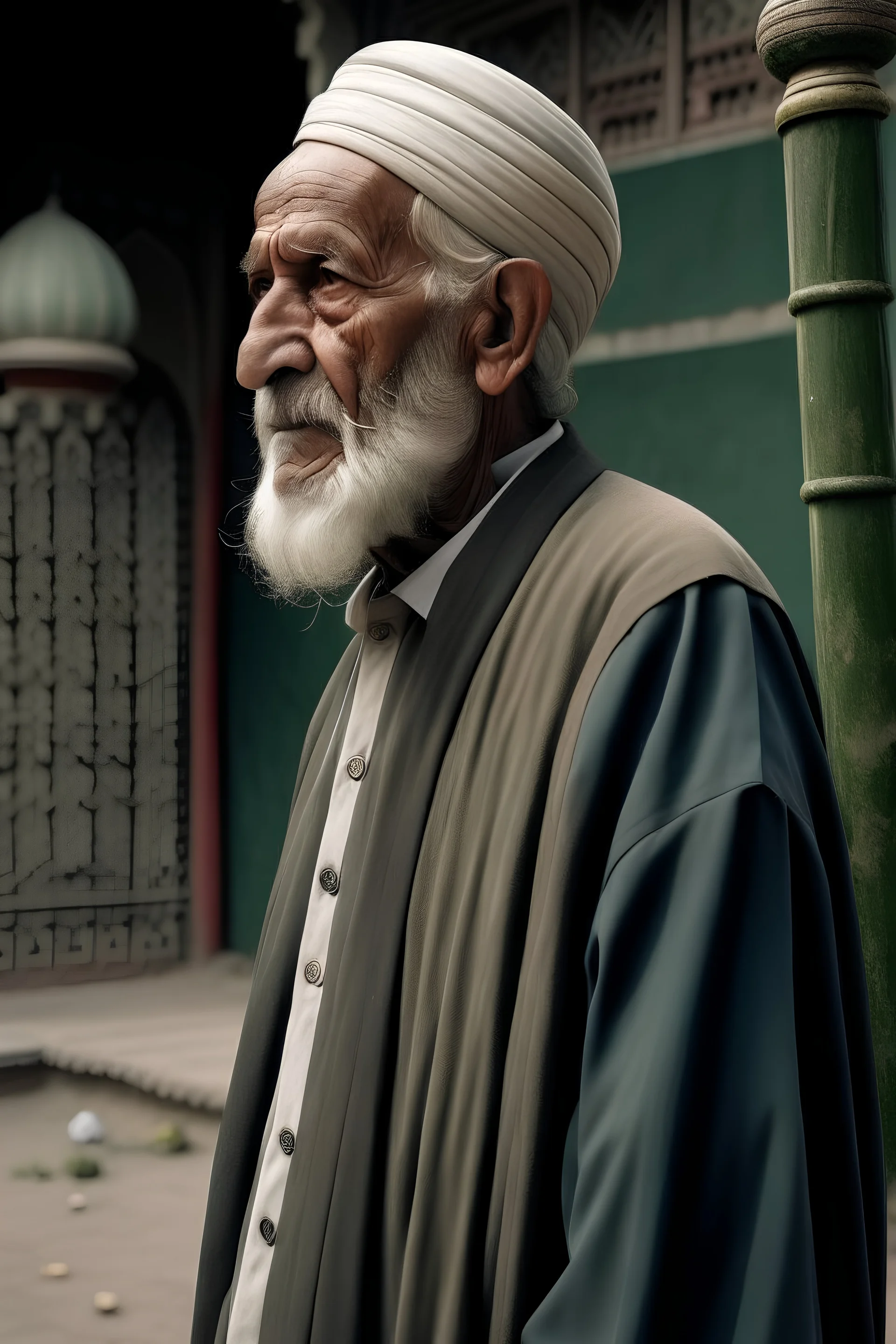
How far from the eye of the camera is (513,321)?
153 centimetres

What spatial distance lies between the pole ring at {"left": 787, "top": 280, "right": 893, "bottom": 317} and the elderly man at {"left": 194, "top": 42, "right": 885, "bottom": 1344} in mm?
1354

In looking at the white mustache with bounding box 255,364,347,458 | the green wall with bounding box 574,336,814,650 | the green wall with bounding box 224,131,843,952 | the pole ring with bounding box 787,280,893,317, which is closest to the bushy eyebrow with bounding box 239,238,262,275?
the white mustache with bounding box 255,364,347,458

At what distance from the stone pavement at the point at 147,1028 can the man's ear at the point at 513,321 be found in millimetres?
3687

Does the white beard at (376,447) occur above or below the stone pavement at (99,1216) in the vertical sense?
above

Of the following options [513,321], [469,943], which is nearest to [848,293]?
[513,321]

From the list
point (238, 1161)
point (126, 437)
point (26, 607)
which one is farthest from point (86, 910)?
point (238, 1161)

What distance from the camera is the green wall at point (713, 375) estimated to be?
459 cm

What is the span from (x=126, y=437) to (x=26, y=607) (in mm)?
956

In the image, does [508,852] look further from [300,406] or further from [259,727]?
[259,727]

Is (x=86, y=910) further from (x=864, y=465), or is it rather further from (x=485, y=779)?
(x=485, y=779)

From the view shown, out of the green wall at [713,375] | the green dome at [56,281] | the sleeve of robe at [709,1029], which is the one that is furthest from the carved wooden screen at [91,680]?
the sleeve of robe at [709,1029]

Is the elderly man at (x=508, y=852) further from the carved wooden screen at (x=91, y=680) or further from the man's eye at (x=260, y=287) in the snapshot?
the carved wooden screen at (x=91, y=680)

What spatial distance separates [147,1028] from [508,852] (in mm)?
4927

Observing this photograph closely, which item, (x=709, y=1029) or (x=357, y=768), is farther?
(x=357, y=768)
